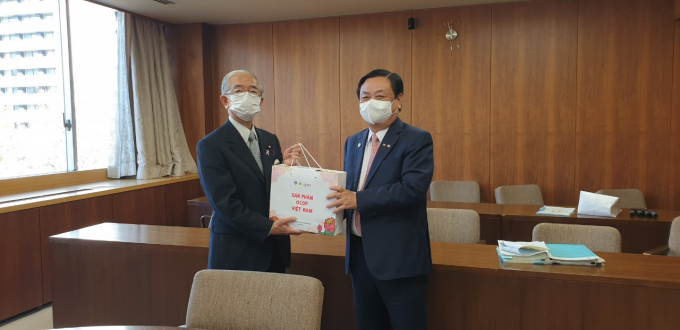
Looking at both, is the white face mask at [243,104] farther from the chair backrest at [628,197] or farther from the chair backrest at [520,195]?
the chair backrest at [628,197]

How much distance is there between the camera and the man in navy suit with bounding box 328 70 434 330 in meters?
1.80

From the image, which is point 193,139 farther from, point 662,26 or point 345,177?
point 662,26

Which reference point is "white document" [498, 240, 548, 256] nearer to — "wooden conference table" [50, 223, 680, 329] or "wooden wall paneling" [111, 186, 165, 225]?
"wooden conference table" [50, 223, 680, 329]

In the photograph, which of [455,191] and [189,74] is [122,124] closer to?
[189,74]

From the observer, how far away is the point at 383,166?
74.0 inches

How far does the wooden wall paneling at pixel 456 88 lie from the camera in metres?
5.01

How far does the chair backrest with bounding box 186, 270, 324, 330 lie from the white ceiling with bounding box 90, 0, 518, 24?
12.3 ft

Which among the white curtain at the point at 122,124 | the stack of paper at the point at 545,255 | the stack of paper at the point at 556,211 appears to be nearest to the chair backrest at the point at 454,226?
the stack of paper at the point at 545,255

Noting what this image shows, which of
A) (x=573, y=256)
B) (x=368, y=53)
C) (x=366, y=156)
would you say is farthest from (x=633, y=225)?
(x=368, y=53)

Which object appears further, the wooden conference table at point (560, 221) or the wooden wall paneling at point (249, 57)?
the wooden wall paneling at point (249, 57)

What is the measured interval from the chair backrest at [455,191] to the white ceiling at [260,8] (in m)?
1.82

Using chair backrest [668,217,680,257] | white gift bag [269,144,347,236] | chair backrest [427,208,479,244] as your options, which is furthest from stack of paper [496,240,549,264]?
chair backrest [668,217,680,257]

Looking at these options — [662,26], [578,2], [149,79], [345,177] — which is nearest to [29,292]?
[149,79]

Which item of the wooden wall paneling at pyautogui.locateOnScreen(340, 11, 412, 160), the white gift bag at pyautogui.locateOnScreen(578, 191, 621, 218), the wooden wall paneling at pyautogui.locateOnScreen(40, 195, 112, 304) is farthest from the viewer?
the wooden wall paneling at pyautogui.locateOnScreen(340, 11, 412, 160)
